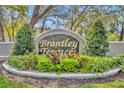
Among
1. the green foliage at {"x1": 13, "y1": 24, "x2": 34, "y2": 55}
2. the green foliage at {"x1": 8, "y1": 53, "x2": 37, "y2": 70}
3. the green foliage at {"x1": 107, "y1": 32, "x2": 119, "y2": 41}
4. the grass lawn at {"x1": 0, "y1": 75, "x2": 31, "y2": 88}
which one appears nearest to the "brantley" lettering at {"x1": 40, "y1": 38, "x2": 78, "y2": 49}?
the green foliage at {"x1": 13, "y1": 24, "x2": 34, "y2": 55}

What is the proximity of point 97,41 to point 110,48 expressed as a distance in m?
0.59

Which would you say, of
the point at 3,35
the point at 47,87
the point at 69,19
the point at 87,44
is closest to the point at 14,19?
the point at 3,35

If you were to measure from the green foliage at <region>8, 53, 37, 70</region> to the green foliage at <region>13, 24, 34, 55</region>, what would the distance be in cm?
50

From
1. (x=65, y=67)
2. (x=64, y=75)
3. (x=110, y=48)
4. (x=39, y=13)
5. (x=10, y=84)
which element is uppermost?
(x=39, y=13)

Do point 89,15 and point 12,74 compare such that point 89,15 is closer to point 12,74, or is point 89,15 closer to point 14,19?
point 14,19

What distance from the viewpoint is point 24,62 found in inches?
364

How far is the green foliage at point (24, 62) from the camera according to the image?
9.20 metres

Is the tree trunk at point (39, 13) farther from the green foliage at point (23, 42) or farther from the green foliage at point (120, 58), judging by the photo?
the green foliage at point (120, 58)

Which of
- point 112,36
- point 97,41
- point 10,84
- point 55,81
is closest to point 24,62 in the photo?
point 10,84

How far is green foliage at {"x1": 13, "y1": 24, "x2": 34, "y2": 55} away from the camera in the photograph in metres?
10.1

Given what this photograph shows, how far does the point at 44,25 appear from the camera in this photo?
11.1 metres

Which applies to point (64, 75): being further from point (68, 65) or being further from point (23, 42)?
point (23, 42)

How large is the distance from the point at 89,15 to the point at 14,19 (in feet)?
8.23

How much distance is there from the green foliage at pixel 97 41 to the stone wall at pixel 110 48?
0.32 metres
